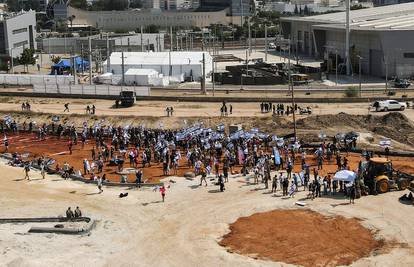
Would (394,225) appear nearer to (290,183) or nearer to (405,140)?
(290,183)

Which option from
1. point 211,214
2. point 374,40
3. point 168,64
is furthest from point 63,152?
point 374,40

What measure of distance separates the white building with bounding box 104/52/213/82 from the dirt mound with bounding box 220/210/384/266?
55187 millimetres

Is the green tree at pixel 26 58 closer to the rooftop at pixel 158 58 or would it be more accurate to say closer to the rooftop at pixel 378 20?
the rooftop at pixel 158 58

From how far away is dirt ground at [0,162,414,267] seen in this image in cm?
2728

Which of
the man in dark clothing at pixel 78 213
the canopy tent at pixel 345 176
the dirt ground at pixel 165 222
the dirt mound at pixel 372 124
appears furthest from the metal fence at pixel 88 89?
the canopy tent at pixel 345 176

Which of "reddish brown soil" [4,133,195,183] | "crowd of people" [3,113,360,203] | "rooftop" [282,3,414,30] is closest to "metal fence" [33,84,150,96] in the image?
"reddish brown soil" [4,133,195,183]

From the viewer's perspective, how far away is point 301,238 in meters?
29.1

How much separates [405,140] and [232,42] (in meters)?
112

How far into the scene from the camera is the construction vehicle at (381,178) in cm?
3434

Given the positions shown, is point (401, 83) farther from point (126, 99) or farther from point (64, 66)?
point (64, 66)

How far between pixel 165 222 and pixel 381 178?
11.6 meters

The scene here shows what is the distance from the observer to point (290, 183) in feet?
121

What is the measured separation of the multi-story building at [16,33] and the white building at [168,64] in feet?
93.4

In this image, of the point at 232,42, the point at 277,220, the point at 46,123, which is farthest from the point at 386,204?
the point at 232,42
